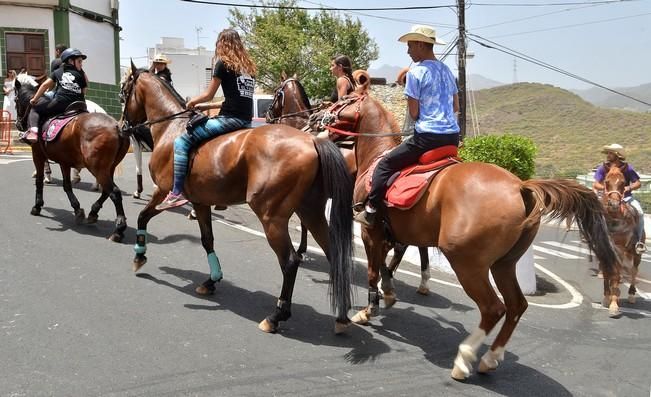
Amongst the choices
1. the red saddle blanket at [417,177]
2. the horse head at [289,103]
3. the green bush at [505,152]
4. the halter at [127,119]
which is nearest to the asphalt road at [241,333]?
the red saddle blanket at [417,177]

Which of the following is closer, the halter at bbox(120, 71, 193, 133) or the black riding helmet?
the halter at bbox(120, 71, 193, 133)

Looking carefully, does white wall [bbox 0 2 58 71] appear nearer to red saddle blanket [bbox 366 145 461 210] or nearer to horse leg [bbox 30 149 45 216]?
horse leg [bbox 30 149 45 216]

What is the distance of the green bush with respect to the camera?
8281mm

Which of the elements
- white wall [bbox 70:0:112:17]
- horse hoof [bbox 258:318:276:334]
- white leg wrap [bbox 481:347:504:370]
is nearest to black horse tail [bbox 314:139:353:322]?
horse hoof [bbox 258:318:276:334]

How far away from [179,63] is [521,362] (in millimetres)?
57224

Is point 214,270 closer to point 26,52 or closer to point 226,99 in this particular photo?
point 226,99

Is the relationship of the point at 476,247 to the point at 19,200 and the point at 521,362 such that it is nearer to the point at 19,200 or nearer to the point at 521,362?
the point at 521,362

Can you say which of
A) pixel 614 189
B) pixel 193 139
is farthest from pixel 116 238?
pixel 614 189

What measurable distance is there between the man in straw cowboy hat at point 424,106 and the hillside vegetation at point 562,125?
1639 cm

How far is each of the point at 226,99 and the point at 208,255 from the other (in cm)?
170

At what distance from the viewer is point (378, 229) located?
559 centimetres

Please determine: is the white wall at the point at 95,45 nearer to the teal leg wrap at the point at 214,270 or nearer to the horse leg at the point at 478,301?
the teal leg wrap at the point at 214,270

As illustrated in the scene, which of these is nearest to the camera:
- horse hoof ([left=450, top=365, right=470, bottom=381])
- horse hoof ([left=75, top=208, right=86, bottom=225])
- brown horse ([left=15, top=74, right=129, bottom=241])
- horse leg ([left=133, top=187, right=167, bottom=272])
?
horse hoof ([left=450, top=365, right=470, bottom=381])

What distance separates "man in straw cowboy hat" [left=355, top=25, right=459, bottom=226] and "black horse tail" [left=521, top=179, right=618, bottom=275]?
0.92 m
